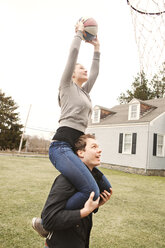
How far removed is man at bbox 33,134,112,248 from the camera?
5.52 ft

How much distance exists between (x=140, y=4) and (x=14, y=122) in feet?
93.5

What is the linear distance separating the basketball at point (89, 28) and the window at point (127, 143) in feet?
44.4

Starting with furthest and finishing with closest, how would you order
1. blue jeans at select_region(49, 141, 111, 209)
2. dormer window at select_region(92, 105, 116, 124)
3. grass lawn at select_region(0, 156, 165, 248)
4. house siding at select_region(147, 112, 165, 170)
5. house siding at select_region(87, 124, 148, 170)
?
dormer window at select_region(92, 105, 116, 124)
house siding at select_region(87, 124, 148, 170)
house siding at select_region(147, 112, 165, 170)
grass lawn at select_region(0, 156, 165, 248)
blue jeans at select_region(49, 141, 111, 209)

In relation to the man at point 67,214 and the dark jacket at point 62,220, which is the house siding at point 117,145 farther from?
the dark jacket at point 62,220

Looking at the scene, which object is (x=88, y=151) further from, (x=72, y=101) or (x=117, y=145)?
(x=117, y=145)

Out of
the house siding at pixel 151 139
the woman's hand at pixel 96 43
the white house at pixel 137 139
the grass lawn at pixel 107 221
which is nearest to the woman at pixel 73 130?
the woman's hand at pixel 96 43

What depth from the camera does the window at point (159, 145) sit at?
14953mm

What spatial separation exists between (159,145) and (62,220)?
A: 50.0 ft

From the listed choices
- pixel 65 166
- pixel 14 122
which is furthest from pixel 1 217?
pixel 14 122

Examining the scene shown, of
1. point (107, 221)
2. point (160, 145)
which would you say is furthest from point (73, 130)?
point (160, 145)

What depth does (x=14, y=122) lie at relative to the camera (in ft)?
101

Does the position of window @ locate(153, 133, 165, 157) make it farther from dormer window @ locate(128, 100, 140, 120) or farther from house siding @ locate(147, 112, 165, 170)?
dormer window @ locate(128, 100, 140, 120)

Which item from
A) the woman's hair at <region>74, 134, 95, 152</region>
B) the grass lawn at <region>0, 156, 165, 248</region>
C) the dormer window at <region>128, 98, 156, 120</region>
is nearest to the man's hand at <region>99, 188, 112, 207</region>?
the woman's hair at <region>74, 134, 95, 152</region>

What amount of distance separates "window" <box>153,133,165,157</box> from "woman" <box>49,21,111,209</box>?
1375 cm
